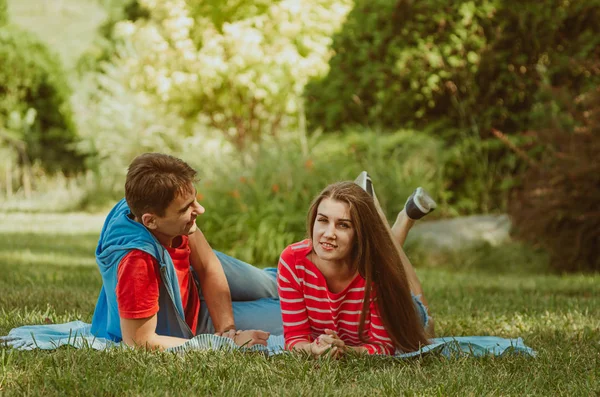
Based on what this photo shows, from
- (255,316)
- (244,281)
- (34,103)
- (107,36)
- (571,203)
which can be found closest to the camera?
(255,316)

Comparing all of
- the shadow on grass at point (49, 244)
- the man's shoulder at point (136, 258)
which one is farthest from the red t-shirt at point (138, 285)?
the shadow on grass at point (49, 244)

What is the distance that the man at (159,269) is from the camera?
311cm

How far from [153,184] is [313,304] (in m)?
0.85

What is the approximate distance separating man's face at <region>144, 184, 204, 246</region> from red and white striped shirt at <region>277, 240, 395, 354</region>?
44 centimetres

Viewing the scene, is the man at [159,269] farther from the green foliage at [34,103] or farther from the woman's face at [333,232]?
the green foliage at [34,103]

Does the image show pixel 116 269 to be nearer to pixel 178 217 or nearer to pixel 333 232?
pixel 178 217

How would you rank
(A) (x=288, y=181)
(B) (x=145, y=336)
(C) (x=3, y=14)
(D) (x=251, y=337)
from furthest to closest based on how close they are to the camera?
(C) (x=3, y=14) → (A) (x=288, y=181) → (D) (x=251, y=337) → (B) (x=145, y=336)

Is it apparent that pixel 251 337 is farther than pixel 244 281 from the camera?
No

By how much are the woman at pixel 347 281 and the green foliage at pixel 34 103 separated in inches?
573

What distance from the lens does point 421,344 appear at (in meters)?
3.38

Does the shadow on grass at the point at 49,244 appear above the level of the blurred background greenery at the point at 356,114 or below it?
below

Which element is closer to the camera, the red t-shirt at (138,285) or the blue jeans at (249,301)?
the red t-shirt at (138,285)

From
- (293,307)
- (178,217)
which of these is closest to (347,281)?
(293,307)

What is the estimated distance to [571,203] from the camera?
6500 mm
